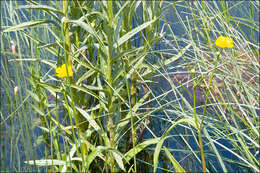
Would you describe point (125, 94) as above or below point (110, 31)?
below

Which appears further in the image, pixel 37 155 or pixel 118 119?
pixel 37 155

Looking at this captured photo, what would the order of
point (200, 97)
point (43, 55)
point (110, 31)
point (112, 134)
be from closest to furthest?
point (110, 31) < point (112, 134) < point (43, 55) < point (200, 97)

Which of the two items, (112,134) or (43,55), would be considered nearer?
(112,134)

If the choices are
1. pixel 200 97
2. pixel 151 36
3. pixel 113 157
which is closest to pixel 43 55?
pixel 151 36

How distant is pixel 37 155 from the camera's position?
5.47 feet

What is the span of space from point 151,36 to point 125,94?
0.31m

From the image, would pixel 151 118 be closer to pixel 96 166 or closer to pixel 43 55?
pixel 96 166

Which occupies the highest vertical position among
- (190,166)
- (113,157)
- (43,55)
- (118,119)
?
(43,55)

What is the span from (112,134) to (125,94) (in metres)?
0.24

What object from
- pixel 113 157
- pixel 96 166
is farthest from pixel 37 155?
pixel 113 157

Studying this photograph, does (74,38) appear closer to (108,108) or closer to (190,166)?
(108,108)

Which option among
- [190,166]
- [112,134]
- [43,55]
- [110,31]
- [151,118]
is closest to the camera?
[110,31]

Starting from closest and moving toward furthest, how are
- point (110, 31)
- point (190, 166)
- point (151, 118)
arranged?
point (110, 31), point (190, 166), point (151, 118)

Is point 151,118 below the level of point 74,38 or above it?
below
